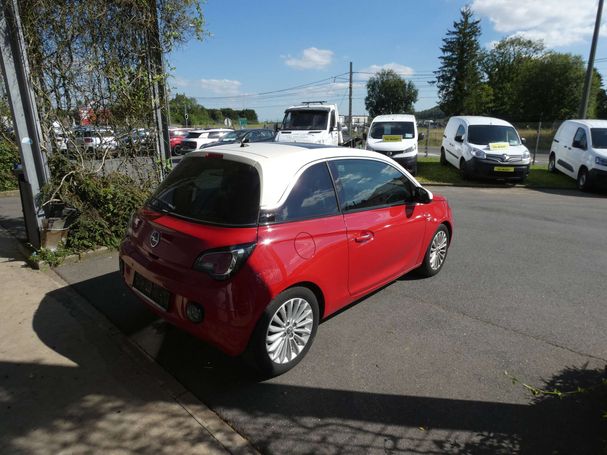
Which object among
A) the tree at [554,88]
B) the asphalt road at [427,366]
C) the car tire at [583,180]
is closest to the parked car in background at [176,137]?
the car tire at [583,180]

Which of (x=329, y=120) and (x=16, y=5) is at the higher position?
(x=16, y=5)

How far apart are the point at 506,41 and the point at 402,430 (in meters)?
86.1

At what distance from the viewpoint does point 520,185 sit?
13.6 metres

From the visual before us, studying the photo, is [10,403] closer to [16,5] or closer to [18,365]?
[18,365]

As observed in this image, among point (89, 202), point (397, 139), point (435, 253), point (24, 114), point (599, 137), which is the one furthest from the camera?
point (397, 139)

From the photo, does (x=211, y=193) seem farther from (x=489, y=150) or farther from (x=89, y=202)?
(x=489, y=150)

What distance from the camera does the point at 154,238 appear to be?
3.15 meters

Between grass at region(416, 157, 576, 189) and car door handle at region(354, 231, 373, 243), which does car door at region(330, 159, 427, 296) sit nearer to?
car door handle at region(354, 231, 373, 243)

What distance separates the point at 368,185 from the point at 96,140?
4301 mm

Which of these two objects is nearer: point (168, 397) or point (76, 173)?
point (168, 397)

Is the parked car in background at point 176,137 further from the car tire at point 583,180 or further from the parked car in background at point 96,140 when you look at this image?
the car tire at point 583,180

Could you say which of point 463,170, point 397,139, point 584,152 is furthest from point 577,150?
A: point 397,139

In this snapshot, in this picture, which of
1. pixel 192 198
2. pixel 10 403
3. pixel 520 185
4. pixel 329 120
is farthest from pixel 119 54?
pixel 520 185

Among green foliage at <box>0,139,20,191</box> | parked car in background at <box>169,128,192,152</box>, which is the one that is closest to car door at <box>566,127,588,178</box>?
green foliage at <box>0,139,20,191</box>
